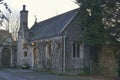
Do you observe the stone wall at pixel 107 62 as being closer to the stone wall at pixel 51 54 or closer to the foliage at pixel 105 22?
the foliage at pixel 105 22

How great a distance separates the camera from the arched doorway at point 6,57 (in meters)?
43.1

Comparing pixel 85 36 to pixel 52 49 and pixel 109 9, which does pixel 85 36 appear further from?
pixel 52 49

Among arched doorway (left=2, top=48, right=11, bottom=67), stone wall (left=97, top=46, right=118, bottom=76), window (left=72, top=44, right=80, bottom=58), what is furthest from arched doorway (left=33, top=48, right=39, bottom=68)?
stone wall (left=97, top=46, right=118, bottom=76)

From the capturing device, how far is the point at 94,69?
96.8ft

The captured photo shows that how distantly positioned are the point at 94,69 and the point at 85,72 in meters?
1.11

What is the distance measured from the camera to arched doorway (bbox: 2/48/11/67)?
4313 centimetres

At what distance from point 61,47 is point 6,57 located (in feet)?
52.3

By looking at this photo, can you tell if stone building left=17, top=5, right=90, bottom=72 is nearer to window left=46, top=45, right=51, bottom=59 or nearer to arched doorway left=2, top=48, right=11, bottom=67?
window left=46, top=45, right=51, bottom=59

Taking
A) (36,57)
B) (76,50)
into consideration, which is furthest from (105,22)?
(36,57)

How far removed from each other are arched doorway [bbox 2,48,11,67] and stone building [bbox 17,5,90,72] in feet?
22.0

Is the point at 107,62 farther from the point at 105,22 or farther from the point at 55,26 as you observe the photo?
the point at 55,26

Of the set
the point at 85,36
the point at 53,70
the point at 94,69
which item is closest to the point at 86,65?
the point at 94,69

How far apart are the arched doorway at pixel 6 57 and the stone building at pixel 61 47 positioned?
6.71m

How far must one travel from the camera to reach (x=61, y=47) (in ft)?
98.7
